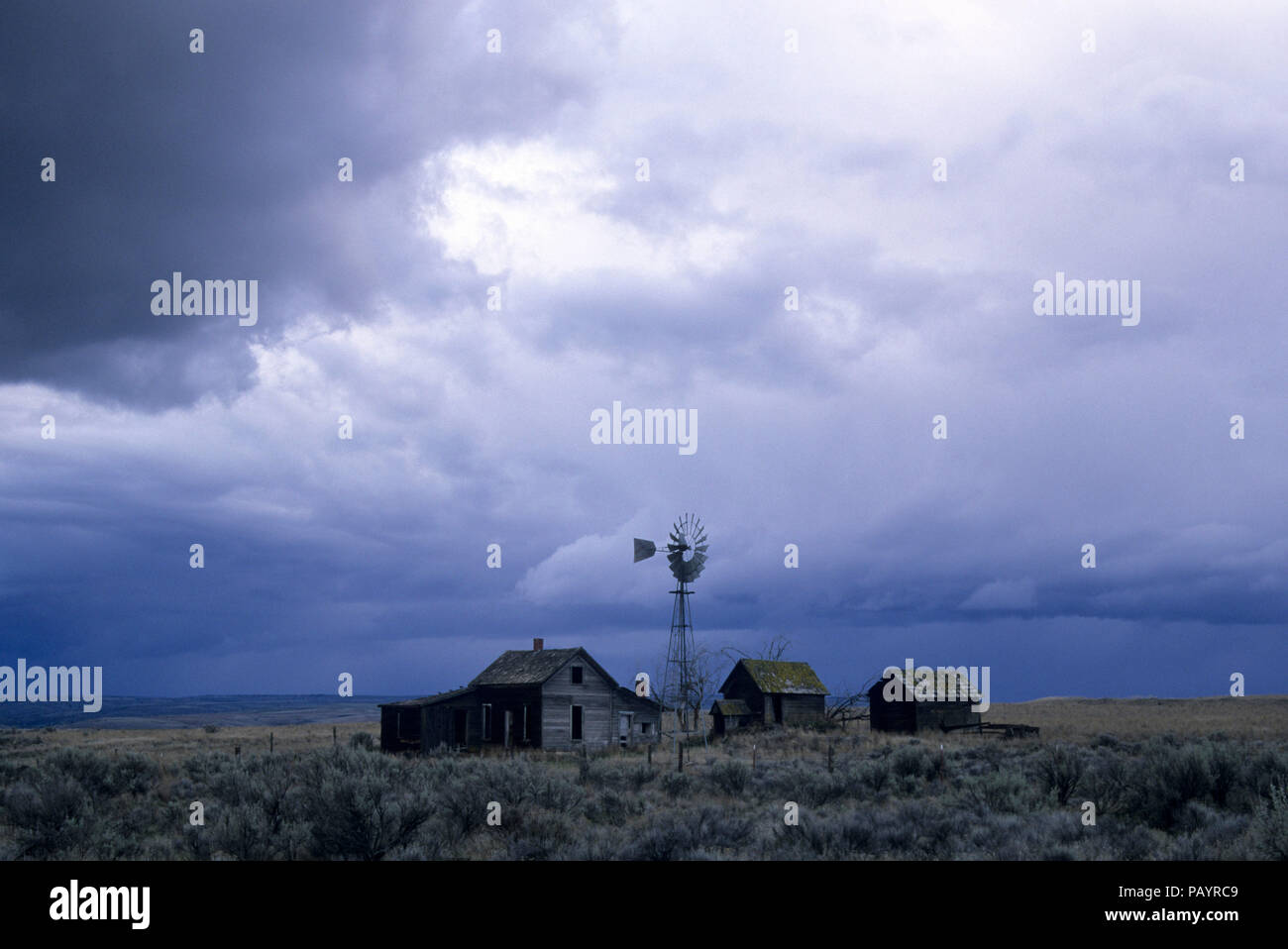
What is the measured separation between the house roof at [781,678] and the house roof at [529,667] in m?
11.1

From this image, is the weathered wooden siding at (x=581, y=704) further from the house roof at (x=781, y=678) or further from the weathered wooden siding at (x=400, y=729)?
the house roof at (x=781, y=678)

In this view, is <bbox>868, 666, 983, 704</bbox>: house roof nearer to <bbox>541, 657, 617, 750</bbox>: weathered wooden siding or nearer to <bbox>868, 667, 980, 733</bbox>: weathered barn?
<bbox>868, 667, 980, 733</bbox>: weathered barn

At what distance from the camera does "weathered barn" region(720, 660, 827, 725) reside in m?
48.1

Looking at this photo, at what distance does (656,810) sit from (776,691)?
30850 mm

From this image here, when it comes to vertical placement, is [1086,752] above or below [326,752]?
below

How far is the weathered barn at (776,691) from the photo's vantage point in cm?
4809

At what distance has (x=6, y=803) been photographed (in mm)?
16188

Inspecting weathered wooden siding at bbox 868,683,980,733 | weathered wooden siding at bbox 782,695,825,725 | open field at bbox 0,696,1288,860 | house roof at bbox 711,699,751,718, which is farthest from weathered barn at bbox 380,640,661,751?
weathered wooden siding at bbox 868,683,980,733

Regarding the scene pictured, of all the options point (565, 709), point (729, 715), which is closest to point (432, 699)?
point (565, 709)

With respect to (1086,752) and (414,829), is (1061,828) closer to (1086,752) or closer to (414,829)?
(414,829)

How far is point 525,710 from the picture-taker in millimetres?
37938
